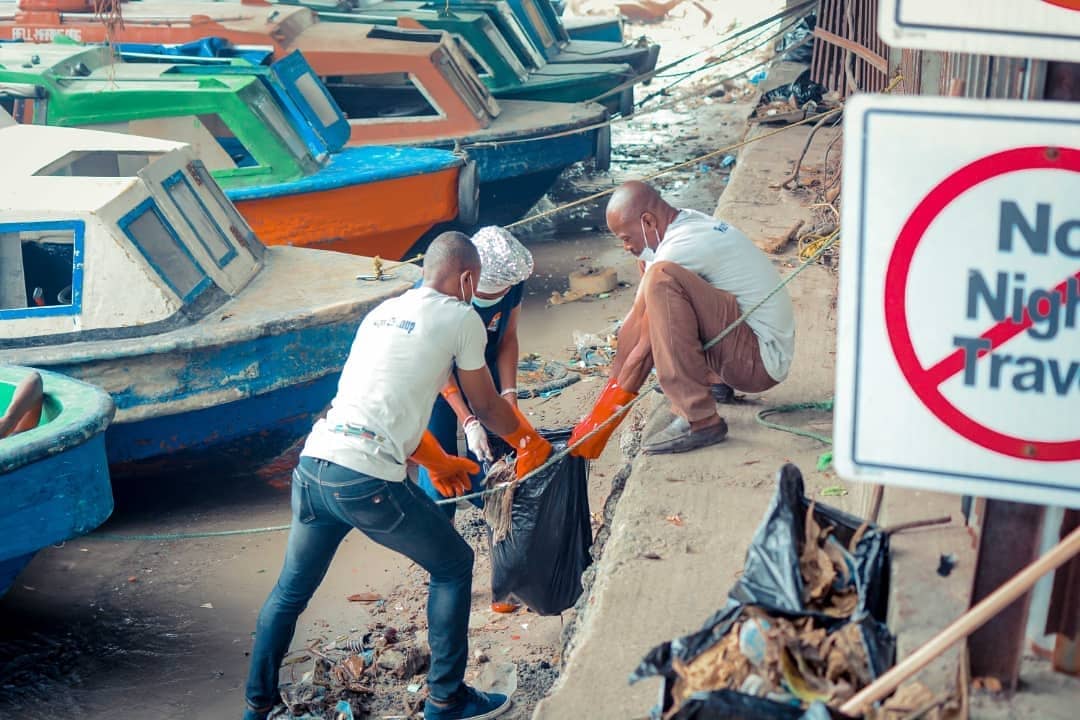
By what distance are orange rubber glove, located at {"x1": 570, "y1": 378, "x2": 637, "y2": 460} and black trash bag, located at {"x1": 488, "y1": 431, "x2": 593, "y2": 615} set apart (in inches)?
2.2

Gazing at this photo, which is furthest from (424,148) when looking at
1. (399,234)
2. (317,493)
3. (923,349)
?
(923,349)

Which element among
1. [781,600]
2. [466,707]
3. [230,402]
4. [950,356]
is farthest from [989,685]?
[230,402]

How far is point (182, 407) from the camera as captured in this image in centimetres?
606

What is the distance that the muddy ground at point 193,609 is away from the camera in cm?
496

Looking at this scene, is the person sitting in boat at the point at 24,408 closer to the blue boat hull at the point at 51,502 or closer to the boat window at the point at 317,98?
the blue boat hull at the point at 51,502

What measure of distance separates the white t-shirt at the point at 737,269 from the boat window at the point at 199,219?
2804 millimetres

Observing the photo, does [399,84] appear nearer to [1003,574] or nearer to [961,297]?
[1003,574]

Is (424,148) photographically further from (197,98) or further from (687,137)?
(687,137)

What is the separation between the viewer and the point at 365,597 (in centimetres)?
559

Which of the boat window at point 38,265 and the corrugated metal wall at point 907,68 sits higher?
the corrugated metal wall at point 907,68

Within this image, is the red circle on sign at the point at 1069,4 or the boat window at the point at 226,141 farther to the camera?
the boat window at the point at 226,141

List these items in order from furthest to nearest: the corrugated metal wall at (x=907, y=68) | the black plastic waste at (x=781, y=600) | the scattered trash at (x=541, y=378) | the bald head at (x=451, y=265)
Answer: the scattered trash at (x=541, y=378)
the bald head at (x=451, y=265)
the corrugated metal wall at (x=907, y=68)
the black plastic waste at (x=781, y=600)

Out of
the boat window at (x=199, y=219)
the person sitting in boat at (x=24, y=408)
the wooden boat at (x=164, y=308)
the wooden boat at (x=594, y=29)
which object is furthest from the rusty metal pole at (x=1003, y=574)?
the wooden boat at (x=594, y=29)

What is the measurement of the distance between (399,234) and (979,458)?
755cm
